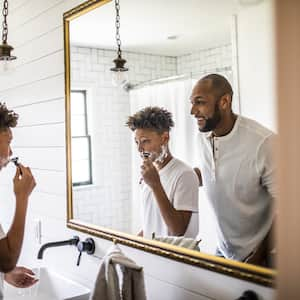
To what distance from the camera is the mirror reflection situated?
1.14m

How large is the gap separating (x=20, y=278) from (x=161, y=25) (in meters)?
1.20

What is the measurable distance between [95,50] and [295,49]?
1.50 m

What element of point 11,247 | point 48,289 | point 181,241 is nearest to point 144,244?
point 181,241

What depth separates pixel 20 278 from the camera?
1766 mm

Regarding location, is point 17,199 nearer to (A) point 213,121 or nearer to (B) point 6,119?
(B) point 6,119

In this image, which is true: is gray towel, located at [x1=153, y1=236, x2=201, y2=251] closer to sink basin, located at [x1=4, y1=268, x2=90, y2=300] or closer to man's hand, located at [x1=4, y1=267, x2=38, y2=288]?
sink basin, located at [x1=4, y1=268, x2=90, y2=300]

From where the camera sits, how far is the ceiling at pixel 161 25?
1204mm

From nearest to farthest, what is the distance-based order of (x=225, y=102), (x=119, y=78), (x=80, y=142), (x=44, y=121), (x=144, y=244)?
(x=225, y=102), (x=144, y=244), (x=119, y=78), (x=80, y=142), (x=44, y=121)

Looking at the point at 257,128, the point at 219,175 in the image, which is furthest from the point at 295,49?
the point at 219,175

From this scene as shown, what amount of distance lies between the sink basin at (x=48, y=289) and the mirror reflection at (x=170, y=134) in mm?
295

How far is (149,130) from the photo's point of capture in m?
1.50

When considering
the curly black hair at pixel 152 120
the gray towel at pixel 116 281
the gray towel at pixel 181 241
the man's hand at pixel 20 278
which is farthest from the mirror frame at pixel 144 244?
the curly black hair at pixel 152 120

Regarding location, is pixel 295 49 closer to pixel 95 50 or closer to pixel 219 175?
pixel 219 175

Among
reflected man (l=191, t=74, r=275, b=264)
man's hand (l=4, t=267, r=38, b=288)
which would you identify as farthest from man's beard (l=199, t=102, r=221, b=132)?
man's hand (l=4, t=267, r=38, b=288)
